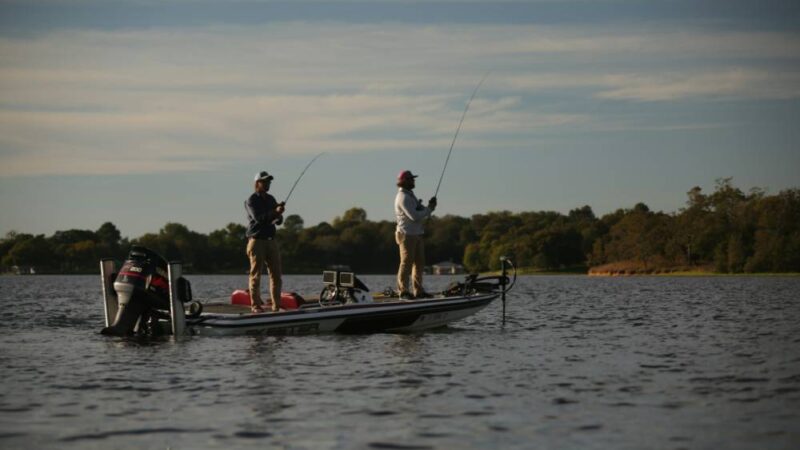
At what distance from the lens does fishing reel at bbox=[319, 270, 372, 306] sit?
1825cm

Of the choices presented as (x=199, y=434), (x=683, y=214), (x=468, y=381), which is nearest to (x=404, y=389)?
(x=468, y=381)

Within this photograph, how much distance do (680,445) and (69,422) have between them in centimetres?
536

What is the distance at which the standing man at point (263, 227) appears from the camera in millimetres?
16719

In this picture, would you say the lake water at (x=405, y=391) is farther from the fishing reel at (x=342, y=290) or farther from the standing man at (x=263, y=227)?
the standing man at (x=263, y=227)

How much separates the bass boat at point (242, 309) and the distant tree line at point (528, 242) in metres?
108

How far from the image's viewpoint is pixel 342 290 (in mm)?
18391

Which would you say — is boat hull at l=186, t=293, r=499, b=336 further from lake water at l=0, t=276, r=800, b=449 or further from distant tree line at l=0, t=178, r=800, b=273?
distant tree line at l=0, t=178, r=800, b=273

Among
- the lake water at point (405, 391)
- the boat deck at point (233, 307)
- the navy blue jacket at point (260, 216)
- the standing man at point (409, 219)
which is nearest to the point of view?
the lake water at point (405, 391)

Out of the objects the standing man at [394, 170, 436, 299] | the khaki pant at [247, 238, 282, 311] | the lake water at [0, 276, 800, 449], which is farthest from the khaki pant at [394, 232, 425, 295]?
the khaki pant at [247, 238, 282, 311]

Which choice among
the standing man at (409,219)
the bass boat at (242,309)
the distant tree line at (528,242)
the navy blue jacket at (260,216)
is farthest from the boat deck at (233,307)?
the distant tree line at (528,242)

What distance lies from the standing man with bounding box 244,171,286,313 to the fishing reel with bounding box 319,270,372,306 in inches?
55.8

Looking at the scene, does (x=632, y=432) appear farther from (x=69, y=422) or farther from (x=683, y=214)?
(x=683, y=214)

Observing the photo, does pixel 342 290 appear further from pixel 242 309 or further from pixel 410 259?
pixel 242 309

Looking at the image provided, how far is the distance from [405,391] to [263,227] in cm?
618
